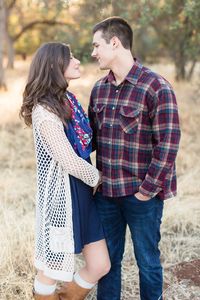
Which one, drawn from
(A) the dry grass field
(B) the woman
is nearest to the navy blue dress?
(B) the woman

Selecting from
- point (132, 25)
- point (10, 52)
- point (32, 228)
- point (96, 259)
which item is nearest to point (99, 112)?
point (96, 259)

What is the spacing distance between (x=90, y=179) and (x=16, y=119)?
21.8 ft

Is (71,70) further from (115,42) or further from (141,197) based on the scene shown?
(141,197)

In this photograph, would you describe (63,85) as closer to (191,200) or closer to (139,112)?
(139,112)

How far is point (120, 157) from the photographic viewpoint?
2.97 metres

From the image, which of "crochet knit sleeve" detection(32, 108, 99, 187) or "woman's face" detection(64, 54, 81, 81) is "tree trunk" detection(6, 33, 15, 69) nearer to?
"woman's face" detection(64, 54, 81, 81)

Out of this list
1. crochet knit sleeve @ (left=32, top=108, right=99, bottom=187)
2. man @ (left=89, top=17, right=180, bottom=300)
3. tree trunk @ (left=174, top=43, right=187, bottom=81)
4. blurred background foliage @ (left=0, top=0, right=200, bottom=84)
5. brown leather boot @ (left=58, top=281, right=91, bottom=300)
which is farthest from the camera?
tree trunk @ (left=174, top=43, right=187, bottom=81)

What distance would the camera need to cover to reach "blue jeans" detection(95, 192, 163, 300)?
300cm

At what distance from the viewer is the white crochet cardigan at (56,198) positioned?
2783 millimetres

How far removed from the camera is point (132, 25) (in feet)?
28.2

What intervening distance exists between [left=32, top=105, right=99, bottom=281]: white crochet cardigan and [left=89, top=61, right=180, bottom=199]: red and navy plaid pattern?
0.19 metres

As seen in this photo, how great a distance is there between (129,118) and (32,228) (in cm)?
187

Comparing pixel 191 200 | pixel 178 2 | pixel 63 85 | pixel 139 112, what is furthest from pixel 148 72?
pixel 178 2

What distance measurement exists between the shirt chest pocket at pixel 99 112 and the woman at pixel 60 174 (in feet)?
0.41
